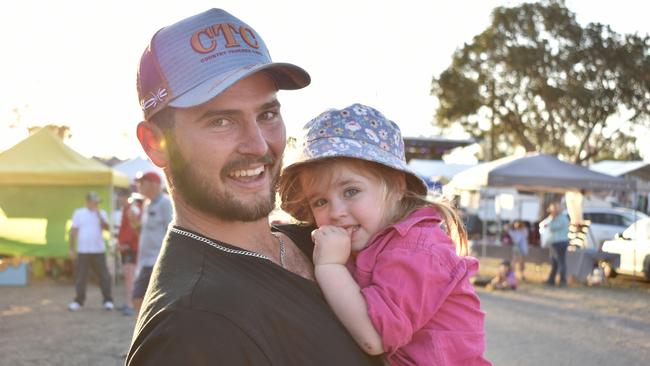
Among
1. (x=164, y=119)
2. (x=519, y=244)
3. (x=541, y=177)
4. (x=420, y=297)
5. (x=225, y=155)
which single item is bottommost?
(x=519, y=244)

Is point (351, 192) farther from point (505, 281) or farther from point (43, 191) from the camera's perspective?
point (43, 191)

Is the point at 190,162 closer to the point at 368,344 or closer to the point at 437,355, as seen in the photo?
the point at 368,344

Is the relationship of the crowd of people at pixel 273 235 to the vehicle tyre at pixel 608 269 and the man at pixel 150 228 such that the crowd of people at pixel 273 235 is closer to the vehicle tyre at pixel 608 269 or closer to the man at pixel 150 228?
the man at pixel 150 228

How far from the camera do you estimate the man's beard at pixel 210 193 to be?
2168 millimetres

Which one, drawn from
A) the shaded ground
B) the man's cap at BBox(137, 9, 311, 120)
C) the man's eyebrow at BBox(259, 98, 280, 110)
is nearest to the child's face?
the man's eyebrow at BBox(259, 98, 280, 110)

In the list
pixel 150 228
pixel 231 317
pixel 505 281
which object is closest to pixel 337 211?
pixel 231 317

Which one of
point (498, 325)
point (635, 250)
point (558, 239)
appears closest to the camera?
point (498, 325)

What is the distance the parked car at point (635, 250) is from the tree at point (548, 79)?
19095 millimetres

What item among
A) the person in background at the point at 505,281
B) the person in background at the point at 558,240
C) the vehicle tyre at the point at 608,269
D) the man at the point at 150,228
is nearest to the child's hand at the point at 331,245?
the man at the point at 150,228

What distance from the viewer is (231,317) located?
170cm

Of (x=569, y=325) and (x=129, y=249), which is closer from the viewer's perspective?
(x=569, y=325)

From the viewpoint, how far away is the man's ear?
2.23 metres

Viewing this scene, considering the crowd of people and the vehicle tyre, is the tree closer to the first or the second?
the vehicle tyre

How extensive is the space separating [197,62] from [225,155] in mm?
→ 275
